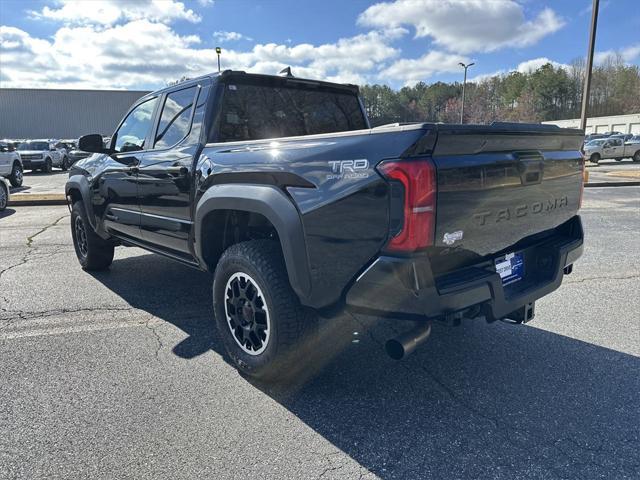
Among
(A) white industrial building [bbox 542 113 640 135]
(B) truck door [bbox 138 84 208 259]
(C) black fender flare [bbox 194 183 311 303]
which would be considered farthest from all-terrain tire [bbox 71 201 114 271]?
(A) white industrial building [bbox 542 113 640 135]

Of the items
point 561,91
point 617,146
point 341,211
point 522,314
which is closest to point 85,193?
point 341,211

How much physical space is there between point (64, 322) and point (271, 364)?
2.33 metres

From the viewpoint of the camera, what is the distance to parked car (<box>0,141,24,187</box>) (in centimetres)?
1549

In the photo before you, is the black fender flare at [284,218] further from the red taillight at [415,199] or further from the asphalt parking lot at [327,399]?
the asphalt parking lot at [327,399]

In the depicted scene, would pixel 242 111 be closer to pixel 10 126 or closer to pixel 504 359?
pixel 504 359

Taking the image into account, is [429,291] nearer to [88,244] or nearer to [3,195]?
[88,244]

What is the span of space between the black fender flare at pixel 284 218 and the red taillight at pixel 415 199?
0.62 metres

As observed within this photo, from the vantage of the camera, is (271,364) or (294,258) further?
(271,364)

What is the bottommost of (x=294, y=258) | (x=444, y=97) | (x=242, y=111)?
(x=294, y=258)

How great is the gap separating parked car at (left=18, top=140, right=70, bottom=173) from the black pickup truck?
72.0ft

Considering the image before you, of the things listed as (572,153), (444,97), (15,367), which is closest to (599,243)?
(572,153)

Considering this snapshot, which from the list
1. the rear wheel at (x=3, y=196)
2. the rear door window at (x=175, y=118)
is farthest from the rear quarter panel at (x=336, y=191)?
the rear wheel at (x=3, y=196)

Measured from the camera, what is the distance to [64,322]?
4199 mm

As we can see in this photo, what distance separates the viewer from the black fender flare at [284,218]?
8.66 feet
